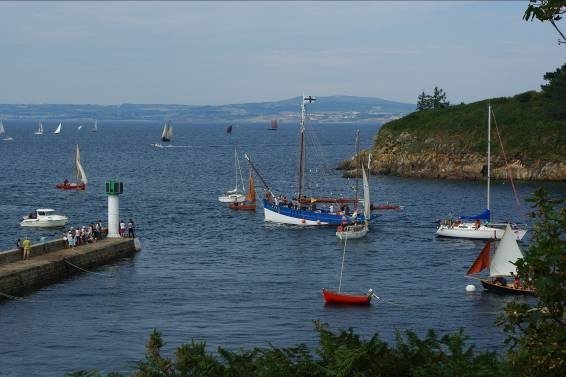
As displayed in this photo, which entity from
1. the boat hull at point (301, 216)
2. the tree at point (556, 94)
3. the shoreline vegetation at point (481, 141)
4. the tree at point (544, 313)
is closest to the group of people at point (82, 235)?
the boat hull at point (301, 216)

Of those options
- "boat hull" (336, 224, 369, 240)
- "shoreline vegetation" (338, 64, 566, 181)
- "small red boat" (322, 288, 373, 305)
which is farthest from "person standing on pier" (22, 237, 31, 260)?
"shoreline vegetation" (338, 64, 566, 181)

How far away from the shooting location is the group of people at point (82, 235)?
196 feet

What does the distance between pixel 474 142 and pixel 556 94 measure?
1389 cm

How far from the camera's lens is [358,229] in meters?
77.0

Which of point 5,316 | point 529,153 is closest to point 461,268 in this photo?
point 5,316

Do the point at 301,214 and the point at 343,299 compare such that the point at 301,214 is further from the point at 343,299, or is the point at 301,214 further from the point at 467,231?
the point at 343,299

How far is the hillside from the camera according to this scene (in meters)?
127

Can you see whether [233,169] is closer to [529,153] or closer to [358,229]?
[529,153]

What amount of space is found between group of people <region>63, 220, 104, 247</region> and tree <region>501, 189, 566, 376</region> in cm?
4707

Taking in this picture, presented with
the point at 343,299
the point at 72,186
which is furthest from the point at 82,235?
the point at 72,186

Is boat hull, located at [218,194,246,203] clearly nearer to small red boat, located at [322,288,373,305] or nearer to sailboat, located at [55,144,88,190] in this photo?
sailboat, located at [55,144,88,190]

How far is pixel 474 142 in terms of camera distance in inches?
5369

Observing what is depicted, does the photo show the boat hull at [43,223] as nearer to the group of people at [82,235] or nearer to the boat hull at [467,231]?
the group of people at [82,235]

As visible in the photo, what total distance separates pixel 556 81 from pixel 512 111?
11495 mm
